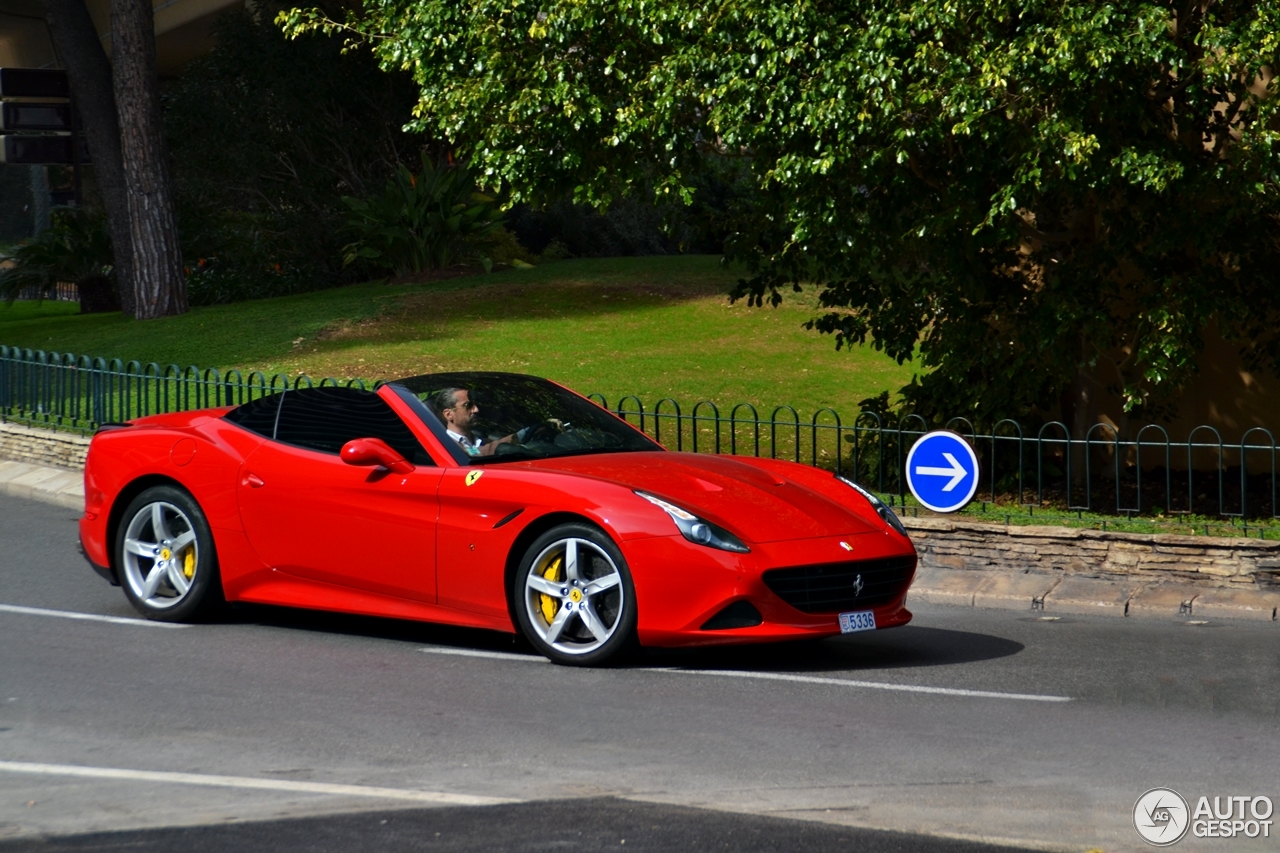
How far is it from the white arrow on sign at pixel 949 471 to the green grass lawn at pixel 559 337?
22.9 feet

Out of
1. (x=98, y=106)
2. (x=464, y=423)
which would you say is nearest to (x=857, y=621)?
(x=464, y=423)

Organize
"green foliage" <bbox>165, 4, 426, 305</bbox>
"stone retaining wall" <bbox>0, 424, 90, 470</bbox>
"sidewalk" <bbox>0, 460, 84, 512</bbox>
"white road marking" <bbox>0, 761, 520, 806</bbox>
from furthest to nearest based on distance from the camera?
"green foliage" <bbox>165, 4, 426, 305</bbox>
"stone retaining wall" <bbox>0, 424, 90, 470</bbox>
"sidewalk" <bbox>0, 460, 84, 512</bbox>
"white road marking" <bbox>0, 761, 520, 806</bbox>

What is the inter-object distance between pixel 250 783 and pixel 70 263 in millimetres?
28658

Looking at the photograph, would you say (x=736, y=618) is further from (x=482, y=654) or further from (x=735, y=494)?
(x=482, y=654)

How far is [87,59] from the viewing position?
2869 centimetres

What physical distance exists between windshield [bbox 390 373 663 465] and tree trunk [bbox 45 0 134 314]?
863 inches

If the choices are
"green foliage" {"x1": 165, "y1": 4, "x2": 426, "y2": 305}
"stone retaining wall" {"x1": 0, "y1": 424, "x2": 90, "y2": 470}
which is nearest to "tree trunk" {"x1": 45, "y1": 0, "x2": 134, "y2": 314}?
"green foliage" {"x1": 165, "y1": 4, "x2": 426, "y2": 305}

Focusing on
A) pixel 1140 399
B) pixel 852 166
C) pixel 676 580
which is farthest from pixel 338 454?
pixel 1140 399

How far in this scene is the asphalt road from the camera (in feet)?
16.6

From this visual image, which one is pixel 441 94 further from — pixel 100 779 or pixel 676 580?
pixel 100 779

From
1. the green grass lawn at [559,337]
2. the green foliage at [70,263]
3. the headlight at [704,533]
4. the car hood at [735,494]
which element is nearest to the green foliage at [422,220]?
the green grass lawn at [559,337]

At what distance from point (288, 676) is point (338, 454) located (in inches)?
53.8

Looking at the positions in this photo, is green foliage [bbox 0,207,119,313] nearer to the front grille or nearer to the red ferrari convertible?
the red ferrari convertible

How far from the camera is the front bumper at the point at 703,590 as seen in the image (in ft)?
23.7
